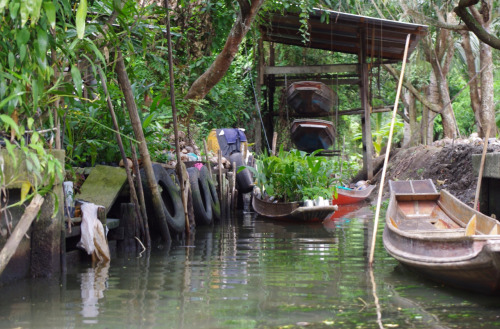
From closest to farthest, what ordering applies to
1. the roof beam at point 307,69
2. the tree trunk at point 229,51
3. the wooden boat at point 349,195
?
1. the tree trunk at point 229,51
2. the wooden boat at point 349,195
3. the roof beam at point 307,69

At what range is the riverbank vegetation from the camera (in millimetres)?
4250

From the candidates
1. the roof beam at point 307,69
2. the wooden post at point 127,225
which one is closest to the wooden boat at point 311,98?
the roof beam at point 307,69

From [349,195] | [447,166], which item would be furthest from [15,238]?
[349,195]

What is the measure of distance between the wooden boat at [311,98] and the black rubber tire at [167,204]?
8742 mm

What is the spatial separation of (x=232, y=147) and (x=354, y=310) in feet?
35.8

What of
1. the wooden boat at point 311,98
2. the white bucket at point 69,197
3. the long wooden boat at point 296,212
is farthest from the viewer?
the wooden boat at point 311,98

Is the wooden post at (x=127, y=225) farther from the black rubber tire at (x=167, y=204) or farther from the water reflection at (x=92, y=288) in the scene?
the water reflection at (x=92, y=288)

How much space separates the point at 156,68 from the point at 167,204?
3599 millimetres

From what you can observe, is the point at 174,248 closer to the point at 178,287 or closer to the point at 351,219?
the point at 178,287

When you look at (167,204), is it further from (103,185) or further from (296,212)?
(296,212)

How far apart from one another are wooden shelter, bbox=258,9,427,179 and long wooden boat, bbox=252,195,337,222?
5.11 metres

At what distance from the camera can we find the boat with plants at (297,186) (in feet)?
36.8

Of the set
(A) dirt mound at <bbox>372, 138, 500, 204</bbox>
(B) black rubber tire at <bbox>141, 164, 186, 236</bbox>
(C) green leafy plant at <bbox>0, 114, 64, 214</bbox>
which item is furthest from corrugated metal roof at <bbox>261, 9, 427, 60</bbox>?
(C) green leafy plant at <bbox>0, 114, 64, 214</bbox>

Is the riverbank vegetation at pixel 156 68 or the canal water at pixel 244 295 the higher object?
the riverbank vegetation at pixel 156 68
